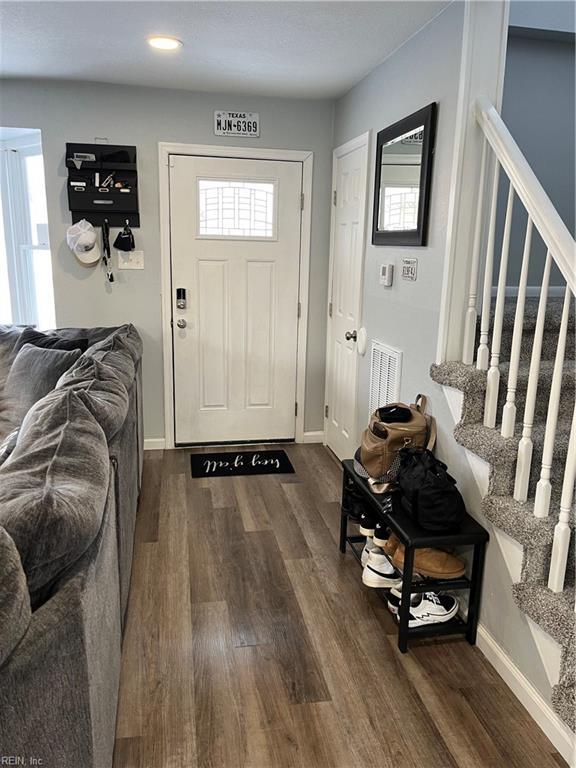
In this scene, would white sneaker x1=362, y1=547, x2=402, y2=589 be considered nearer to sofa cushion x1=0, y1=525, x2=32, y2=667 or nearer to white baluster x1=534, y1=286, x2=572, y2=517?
white baluster x1=534, y1=286, x2=572, y2=517

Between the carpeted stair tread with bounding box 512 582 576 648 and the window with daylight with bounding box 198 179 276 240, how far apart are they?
2.97 metres

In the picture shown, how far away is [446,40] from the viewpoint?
2.46 metres

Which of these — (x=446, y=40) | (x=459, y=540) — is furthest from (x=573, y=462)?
(x=446, y=40)

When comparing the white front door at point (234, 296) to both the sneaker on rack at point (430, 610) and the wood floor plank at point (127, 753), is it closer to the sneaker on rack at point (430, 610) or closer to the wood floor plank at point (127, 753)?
the sneaker on rack at point (430, 610)

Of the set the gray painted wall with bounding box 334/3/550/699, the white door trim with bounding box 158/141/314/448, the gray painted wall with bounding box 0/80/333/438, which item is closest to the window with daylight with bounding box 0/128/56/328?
the gray painted wall with bounding box 0/80/333/438

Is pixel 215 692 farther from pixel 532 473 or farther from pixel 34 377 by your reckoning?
pixel 34 377

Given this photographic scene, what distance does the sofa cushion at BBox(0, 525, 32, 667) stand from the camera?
41.1 inches

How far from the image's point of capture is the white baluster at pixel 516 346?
201 cm

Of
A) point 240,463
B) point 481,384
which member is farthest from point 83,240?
point 481,384

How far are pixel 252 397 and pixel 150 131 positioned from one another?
6.44 feet

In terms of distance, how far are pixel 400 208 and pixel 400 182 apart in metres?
0.13

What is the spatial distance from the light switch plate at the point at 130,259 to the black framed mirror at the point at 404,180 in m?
1.65

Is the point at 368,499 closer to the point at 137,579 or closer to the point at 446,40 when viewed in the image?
the point at 137,579

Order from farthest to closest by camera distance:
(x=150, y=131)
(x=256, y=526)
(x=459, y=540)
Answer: (x=150, y=131), (x=256, y=526), (x=459, y=540)
